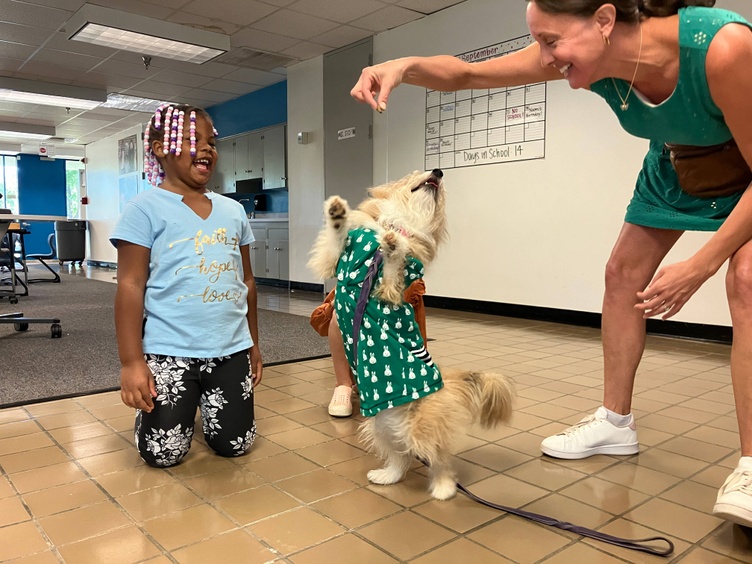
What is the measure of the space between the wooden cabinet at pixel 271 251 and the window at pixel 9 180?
9.50 meters

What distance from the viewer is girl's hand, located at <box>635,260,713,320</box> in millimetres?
1096

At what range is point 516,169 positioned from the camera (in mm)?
4664

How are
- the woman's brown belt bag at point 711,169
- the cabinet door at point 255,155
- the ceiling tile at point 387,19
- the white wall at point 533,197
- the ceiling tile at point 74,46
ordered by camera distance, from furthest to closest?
the cabinet door at point 255,155
the ceiling tile at point 74,46
the ceiling tile at point 387,19
the white wall at point 533,197
the woman's brown belt bag at point 711,169

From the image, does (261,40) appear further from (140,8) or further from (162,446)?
(162,446)

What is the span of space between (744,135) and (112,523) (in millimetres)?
1602

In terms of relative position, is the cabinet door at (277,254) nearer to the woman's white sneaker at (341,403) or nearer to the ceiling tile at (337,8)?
the ceiling tile at (337,8)

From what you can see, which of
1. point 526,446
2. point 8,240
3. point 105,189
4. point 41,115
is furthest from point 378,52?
point 105,189

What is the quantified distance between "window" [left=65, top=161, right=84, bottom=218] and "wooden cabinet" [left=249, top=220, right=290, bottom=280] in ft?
30.7

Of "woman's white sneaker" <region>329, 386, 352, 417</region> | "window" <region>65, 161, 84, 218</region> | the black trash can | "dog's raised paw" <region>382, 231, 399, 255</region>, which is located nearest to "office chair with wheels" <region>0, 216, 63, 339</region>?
"woman's white sneaker" <region>329, 386, 352, 417</region>

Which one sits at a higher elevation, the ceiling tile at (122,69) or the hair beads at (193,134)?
the ceiling tile at (122,69)

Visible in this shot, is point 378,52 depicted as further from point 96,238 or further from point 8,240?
point 96,238

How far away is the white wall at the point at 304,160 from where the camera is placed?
6738 mm

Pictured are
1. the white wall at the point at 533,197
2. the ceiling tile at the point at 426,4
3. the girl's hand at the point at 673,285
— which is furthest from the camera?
the ceiling tile at the point at 426,4

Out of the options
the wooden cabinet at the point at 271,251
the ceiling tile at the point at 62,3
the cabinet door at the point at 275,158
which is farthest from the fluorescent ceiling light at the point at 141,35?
the wooden cabinet at the point at 271,251
